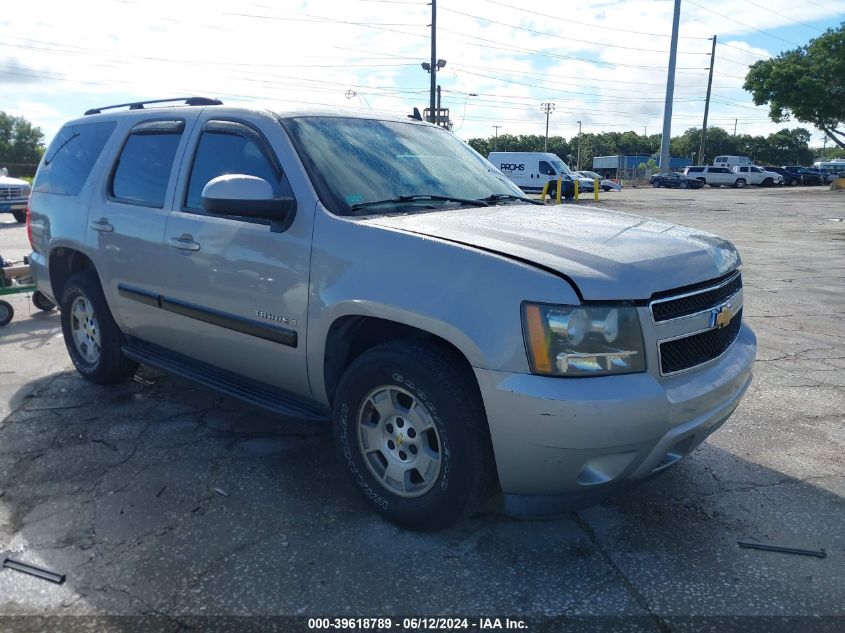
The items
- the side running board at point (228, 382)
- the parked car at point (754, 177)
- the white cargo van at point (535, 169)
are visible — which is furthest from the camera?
the parked car at point (754, 177)

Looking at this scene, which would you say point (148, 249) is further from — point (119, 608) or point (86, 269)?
point (119, 608)

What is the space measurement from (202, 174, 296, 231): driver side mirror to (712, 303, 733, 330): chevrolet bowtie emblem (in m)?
1.94

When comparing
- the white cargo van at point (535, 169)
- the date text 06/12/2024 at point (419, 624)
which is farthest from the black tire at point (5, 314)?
the white cargo van at point (535, 169)

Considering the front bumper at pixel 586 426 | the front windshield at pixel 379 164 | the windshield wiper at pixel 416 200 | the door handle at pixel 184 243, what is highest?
the front windshield at pixel 379 164

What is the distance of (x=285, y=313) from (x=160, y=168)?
5.06 feet

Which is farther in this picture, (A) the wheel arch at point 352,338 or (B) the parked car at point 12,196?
(B) the parked car at point 12,196

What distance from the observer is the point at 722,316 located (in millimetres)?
2977

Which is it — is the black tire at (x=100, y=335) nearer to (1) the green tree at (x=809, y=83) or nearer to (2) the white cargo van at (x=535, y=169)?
(2) the white cargo van at (x=535, y=169)

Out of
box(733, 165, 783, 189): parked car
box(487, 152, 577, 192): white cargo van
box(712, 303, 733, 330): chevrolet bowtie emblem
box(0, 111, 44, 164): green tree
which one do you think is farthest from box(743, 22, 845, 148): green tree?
box(0, 111, 44, 164): green tree

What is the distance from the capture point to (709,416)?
2.82 meters

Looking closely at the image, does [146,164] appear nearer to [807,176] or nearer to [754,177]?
[754,177]

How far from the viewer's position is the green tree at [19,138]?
63.6 metres

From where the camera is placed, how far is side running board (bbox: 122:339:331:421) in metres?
3.41

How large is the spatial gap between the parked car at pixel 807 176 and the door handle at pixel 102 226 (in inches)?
2499
